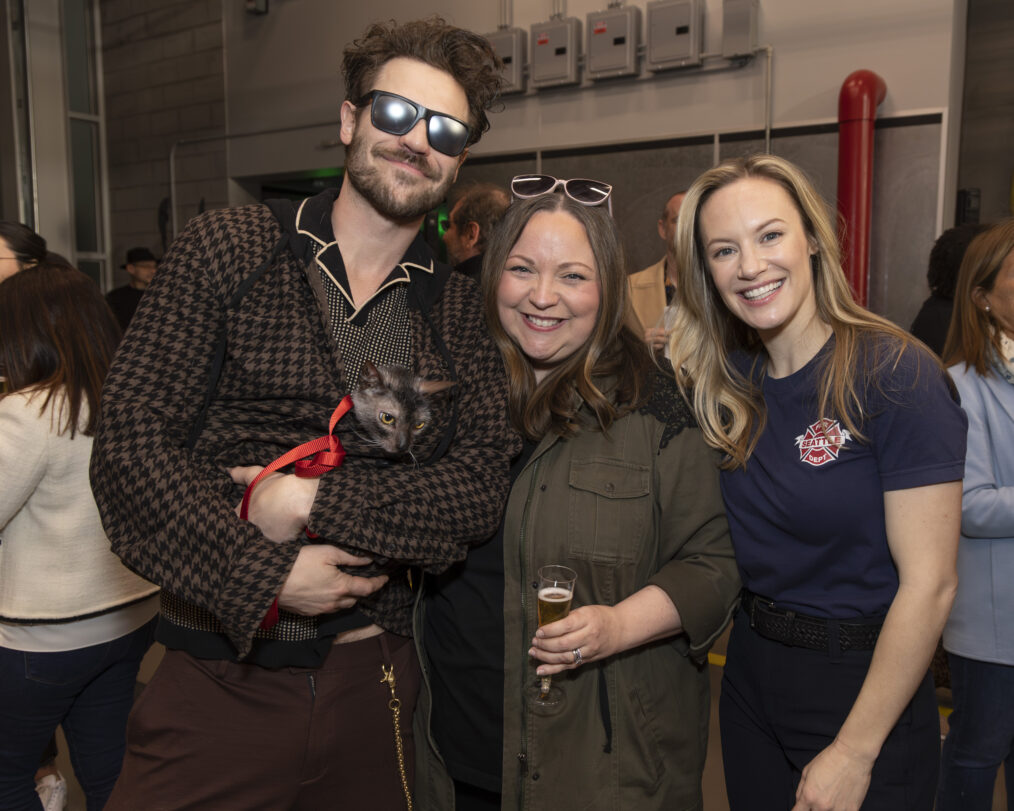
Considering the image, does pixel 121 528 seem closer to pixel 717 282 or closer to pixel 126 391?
pixel 126 391

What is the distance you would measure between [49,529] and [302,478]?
1341mm

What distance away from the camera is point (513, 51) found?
6.12 m

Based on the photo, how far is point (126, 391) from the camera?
55.0 inches

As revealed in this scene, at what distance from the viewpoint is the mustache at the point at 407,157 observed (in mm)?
1633

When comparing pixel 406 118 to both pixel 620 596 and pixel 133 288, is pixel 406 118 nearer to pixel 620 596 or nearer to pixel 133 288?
pixel 620 596

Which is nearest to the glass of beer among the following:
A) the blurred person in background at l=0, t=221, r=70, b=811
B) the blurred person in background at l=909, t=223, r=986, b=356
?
the blurred person in background at l=0, t=221, r=70, b=811

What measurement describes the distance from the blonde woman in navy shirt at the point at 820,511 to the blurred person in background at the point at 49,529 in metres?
1.76

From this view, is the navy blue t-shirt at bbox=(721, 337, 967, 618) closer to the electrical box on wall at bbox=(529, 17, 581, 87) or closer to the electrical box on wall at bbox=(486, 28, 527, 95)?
the electrical box on wall at bbox=(529, 17, 581, 87)

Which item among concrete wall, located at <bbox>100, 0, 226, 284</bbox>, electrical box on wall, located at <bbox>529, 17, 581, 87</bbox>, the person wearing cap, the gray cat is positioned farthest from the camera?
concrete wall, located at <bbox>100, 0, 226, 284</bbox>

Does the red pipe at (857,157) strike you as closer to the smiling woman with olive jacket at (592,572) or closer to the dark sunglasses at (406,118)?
the smiling woman with olive jacket at (592,572)

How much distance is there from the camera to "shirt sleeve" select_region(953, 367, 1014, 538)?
217 centimetres

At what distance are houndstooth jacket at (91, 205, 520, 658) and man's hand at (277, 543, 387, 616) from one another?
2 cm

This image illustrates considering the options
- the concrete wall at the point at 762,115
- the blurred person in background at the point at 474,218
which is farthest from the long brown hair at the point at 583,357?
the concrete wall at the point at 762,115

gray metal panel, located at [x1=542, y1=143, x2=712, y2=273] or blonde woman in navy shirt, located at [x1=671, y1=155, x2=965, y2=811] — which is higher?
A: gray metal panel, located at [x1=542, y1=143, x2=712, y2=273]
